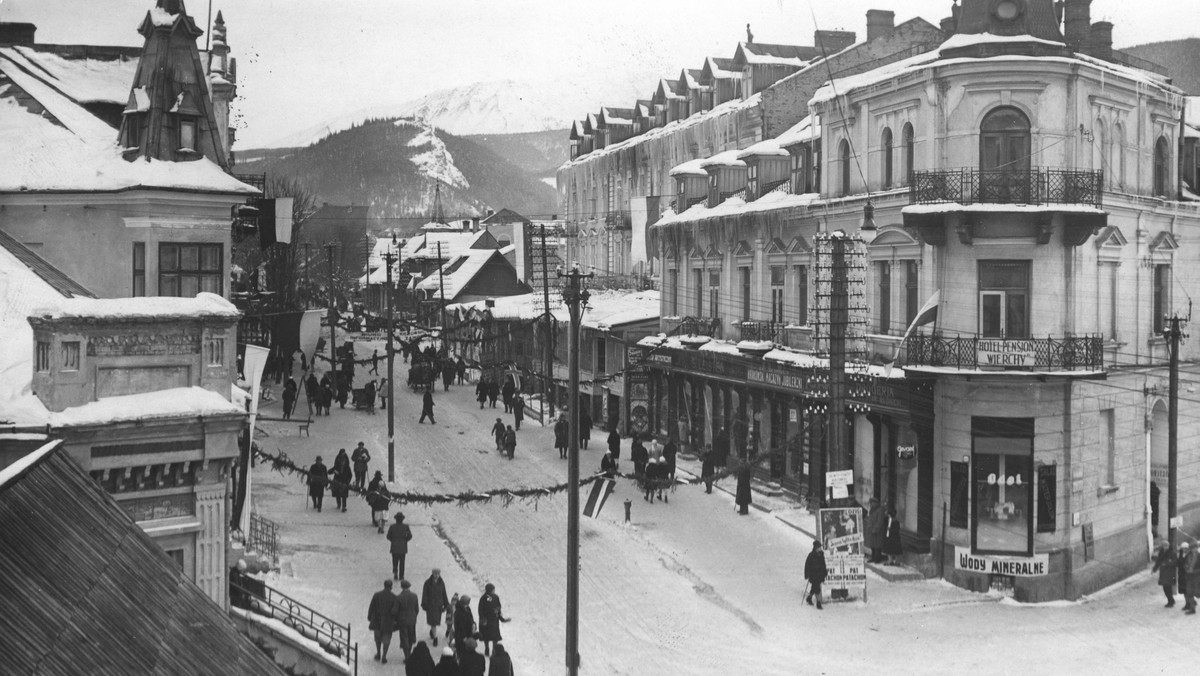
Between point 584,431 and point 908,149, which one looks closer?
point 908,149

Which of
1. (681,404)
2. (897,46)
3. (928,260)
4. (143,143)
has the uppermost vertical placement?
(897,46)

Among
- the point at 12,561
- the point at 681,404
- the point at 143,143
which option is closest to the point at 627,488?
the point at 681,404

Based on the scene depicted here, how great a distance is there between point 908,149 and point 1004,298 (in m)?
4.72

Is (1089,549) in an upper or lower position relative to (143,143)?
lower

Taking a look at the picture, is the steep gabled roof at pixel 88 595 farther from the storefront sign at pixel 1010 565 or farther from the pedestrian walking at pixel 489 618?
the storefront sign at pixel 1010 565

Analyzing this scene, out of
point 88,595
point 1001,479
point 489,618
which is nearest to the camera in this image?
point 88,595

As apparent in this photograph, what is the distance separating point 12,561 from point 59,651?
1.42 m

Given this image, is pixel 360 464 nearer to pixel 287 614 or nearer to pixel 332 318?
pixel 287 614

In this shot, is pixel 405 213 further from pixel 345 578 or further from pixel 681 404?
pixel 345 578

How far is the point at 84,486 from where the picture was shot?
13.9m

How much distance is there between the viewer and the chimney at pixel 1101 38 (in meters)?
33.3

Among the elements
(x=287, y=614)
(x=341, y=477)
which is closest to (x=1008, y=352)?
(x=287, y=614)

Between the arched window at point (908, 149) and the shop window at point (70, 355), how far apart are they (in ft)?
67.9

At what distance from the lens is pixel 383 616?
773 inches
